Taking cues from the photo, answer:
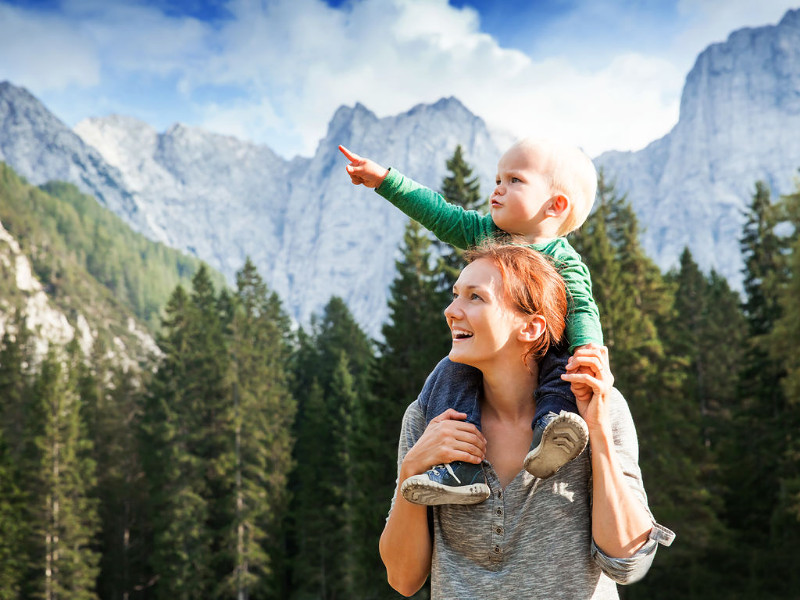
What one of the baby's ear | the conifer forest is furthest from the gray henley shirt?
the conifer forest

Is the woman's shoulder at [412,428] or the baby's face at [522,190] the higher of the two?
the baby's face at [522,190]

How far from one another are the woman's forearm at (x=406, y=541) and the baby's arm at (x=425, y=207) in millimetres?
1050

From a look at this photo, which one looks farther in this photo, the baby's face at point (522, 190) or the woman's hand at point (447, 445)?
the baby's face at point (522, 190)

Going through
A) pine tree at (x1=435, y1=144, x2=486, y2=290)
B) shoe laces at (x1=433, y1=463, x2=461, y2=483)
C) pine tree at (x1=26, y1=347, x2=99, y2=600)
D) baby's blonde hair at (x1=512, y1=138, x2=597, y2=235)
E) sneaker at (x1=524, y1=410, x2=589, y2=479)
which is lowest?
shoe laces at (x1=433, y1=463, x2=461, y2=483)

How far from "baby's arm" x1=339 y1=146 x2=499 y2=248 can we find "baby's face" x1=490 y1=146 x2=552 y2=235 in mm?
221

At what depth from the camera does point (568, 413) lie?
1.97 metres

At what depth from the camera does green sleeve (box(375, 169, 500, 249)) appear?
2.89 m

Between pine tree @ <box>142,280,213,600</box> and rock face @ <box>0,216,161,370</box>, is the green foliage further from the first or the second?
pine tree @ <box>142,280,213,600</box>

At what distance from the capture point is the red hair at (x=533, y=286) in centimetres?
224

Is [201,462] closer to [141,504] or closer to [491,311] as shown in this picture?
[141,504]

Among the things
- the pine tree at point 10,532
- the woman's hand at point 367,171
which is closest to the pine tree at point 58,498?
the pine tree at point 10,532

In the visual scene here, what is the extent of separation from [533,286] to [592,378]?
348 millimetres

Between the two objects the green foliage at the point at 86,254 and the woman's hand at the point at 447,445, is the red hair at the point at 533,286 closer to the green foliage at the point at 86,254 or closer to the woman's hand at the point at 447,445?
the woman's hand at the point at 447,445

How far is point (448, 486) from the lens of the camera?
2100 millimetres
